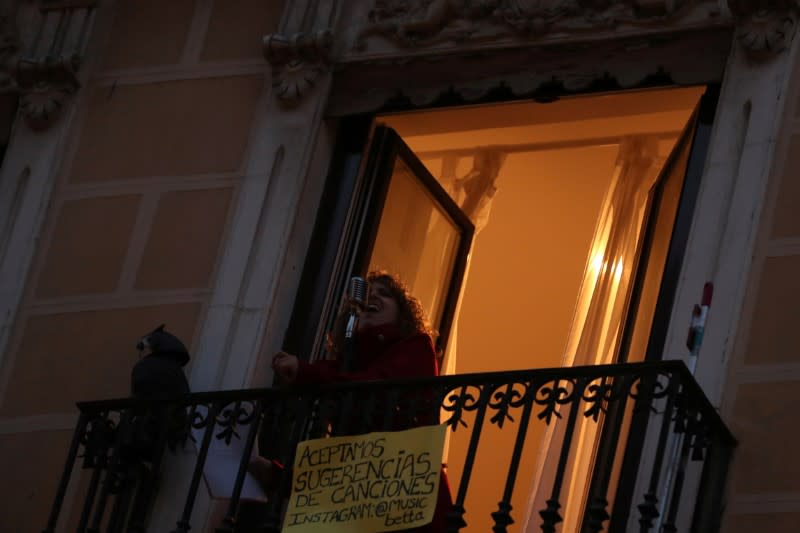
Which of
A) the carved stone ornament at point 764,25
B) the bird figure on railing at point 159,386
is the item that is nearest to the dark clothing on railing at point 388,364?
→ the bird figure on railing at point 159,386

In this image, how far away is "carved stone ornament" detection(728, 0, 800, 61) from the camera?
8.38 meters

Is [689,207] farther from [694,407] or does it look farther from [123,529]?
[123,529]

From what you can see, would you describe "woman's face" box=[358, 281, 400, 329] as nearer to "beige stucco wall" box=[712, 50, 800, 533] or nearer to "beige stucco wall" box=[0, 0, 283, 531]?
"beige stucco wall" box=[0, 0, 283, 531]

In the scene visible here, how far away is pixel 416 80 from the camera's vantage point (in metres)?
9.20

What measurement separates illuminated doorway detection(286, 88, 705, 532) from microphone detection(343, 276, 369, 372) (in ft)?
2.72

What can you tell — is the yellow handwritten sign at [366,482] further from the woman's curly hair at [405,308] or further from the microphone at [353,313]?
the woman's curly hair at [405,308]

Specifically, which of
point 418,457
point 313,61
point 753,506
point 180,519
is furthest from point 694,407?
point 313,61

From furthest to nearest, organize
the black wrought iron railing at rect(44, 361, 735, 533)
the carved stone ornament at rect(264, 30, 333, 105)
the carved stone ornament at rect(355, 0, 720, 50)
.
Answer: the carved stone ornament at rect(264, 30, 333, 105) → the carved stone ornament at rect(355, 0, 720, 50) → the black wrought iron railing at rect(44, 361, 735, 533)

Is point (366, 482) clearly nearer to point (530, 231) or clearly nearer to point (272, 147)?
point (272, 147)

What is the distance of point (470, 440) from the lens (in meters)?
8.09

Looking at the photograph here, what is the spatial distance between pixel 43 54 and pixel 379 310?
245cm

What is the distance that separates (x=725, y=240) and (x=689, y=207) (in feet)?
1.04

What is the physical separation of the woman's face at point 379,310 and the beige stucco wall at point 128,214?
3.11 feet

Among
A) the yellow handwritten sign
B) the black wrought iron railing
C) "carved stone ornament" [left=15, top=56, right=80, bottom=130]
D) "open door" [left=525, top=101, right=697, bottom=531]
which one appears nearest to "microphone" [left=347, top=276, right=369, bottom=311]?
the black wrought iron railing
